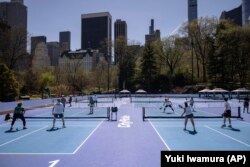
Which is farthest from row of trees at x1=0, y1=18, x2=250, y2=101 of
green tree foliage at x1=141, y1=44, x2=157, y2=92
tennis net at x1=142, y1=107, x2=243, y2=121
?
tennis net at x1=142, y1=107, x2=243, y2=121

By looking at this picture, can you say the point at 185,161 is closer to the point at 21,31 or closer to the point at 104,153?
the point at 104,153

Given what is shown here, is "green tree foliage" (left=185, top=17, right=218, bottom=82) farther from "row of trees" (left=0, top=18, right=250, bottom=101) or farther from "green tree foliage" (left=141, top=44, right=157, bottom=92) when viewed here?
"green tree foliage" (left=141, top=44, right=157, bottom=92)

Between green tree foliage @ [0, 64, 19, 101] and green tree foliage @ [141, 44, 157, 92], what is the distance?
42649 mm

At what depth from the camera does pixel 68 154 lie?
11.4 meters

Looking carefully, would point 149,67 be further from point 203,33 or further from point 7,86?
point 7,86

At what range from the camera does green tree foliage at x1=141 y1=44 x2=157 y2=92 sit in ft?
267

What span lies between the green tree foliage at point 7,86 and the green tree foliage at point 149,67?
42.6 meters

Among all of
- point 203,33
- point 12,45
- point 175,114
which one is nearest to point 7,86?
point 12,45

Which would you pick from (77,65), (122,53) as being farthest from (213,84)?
(77,65)

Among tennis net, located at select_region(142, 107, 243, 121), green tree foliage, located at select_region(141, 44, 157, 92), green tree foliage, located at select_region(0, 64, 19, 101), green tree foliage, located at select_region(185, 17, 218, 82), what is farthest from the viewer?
green tree foliage, located at select_region(141, 44, 157, 92)

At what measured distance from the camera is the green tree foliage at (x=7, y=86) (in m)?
43.8

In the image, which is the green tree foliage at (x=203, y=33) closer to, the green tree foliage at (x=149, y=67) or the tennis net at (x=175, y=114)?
the green tree foliage at (x=149, y=67)

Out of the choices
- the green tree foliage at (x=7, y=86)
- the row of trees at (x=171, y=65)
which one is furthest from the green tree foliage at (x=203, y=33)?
the green tree foliage at (x=7, y=86)

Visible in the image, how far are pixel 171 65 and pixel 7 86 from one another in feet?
160
